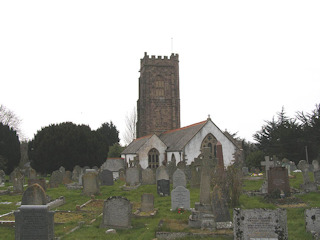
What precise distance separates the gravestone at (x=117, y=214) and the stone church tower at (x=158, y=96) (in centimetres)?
3325

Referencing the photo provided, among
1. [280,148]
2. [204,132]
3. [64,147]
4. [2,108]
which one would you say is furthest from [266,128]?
[2,108]

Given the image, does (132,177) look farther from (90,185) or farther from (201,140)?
(201,140)

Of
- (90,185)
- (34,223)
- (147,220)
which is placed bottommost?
(147,220)

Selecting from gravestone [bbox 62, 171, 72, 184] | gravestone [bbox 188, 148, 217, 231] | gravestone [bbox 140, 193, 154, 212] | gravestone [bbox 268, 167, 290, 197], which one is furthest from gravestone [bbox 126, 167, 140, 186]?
gravestone [bbox 268, 167, 290, 197]

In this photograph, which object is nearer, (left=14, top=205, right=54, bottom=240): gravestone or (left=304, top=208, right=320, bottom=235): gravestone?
(left=14, top=205, right=54, bottom=240): gravestone

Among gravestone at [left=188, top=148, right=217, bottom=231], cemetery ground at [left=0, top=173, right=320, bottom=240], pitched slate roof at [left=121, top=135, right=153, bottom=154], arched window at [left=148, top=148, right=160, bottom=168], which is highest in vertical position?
pitched slate roof at [left=121, top=135, right=153, bottom=154]

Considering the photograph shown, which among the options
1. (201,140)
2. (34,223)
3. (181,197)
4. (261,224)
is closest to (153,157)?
(201,140)

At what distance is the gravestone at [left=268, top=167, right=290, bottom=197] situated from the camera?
12.2 metres

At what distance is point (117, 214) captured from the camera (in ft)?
29.9

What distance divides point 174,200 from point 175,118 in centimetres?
3230

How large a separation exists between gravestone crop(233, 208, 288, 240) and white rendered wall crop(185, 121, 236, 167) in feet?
77.4

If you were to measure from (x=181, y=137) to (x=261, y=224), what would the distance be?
26.7 m

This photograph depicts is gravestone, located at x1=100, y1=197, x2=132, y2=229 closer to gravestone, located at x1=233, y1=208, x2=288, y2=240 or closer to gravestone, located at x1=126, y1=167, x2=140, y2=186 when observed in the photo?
gravestone, located at x1=233, y1=208, x2=288, y2=240

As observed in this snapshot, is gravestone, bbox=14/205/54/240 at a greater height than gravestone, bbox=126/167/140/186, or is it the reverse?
gravestone, bbox=126/167/140/186
